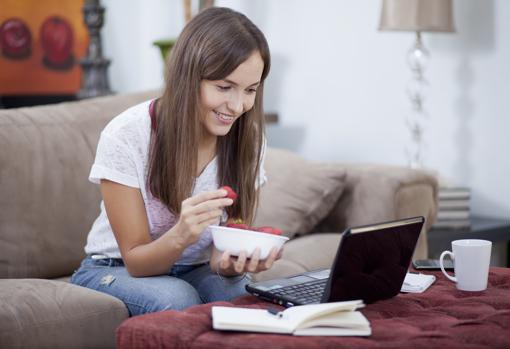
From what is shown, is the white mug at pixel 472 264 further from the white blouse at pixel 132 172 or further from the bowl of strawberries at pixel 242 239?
the white blouse at pixel 132 172

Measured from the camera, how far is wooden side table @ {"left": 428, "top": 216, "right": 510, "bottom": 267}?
3.00 meters

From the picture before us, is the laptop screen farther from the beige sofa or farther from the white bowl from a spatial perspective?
the beige sofa

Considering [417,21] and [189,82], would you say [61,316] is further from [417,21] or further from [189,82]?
[417,21]

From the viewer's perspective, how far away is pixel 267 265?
1.89 meters

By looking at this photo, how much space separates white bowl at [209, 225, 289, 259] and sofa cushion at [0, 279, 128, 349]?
372 millimetres

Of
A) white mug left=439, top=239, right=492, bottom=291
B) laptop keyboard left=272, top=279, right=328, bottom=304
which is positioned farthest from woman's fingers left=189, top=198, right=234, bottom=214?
white mug left=439, top=239, right=492, bottom=291

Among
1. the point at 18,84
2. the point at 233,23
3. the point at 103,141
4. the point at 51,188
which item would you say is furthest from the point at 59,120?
the point at 18,84

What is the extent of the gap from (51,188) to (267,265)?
966 millimetres

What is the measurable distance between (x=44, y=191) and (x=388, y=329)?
1.36 metres

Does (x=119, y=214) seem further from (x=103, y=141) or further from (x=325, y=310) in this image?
(x=325, y=310)

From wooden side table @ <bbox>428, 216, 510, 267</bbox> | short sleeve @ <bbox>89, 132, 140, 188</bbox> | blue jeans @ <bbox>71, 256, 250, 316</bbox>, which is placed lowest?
wooden side table @ <bbox>428, 216, 510, 267</bbox>

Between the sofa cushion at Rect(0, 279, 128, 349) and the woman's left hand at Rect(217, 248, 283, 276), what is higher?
the woman's left hand at Rect(217, 248, 283, 276)

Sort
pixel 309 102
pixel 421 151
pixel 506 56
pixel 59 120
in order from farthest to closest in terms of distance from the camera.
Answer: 1. pixel 309 102
2. pixel 421 151
3. pixel 506 56
4. pixel 59 120

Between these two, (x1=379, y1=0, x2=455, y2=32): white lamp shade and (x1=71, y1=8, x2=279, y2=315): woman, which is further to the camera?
(x1=379, y1=0, x2=455, y2=32): white lamp shade
